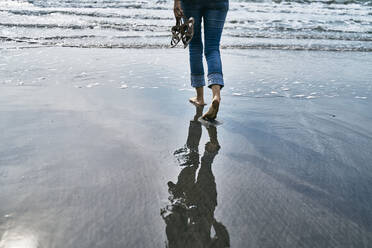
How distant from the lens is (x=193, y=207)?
4.92 ft

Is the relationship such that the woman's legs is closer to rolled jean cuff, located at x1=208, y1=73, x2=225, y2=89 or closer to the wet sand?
rolled jean cuff, located at x1=208, y1=73, x2=225, y2=89

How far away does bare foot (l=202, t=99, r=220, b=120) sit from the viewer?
2.68 metres

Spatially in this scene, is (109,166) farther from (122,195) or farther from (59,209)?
(59,209)

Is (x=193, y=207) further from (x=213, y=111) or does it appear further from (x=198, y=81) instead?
(x=198, y=81)

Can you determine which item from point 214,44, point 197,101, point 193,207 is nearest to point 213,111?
point 197,101

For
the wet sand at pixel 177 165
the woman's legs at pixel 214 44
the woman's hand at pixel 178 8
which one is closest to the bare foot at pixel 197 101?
the wet sand at pixel 177 165

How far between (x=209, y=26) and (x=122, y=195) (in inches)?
77.9


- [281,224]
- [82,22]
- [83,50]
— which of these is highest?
[82,22]

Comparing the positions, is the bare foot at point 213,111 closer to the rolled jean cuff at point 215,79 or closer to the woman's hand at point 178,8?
the rolled jean cuff at point 215,79

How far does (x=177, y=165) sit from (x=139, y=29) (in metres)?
7.84

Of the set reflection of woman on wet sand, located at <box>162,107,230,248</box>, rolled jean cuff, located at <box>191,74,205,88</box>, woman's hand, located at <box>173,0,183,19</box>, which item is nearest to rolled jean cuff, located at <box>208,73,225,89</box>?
rolled jean cuff, located at <box>191,74,205,88</box>

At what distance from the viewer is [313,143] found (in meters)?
2.30

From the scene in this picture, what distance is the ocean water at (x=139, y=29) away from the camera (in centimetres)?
696

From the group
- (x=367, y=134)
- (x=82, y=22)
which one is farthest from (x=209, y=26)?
(x=82, y=22)
